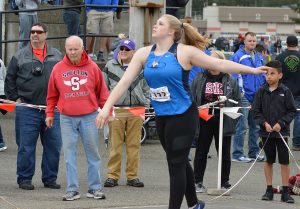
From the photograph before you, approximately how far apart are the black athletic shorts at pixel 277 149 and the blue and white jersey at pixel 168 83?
8.31 feet

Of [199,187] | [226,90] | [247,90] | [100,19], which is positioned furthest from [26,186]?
[100,19]

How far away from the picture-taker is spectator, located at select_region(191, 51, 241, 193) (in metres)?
11.1

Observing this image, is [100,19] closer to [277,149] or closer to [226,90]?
[226,90]

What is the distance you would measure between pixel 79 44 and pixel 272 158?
2.74 metres

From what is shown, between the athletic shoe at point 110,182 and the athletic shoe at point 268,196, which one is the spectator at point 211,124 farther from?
the athletic shoe at point 110,182

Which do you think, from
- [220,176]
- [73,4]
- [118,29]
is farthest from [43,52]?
[118,29]

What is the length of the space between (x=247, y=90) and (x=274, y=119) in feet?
12.0

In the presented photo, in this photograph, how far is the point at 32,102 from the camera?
35.8 ft

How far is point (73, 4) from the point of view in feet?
59.5

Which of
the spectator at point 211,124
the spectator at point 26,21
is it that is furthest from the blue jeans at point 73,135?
the spectator at point 26,21

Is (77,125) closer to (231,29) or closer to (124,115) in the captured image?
(124,115)

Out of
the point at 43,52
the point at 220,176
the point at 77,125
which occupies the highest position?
the point at 43,52

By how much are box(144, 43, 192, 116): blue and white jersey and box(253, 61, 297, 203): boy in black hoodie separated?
2458 millimetres

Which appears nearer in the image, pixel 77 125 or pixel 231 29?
pixel 77 125
